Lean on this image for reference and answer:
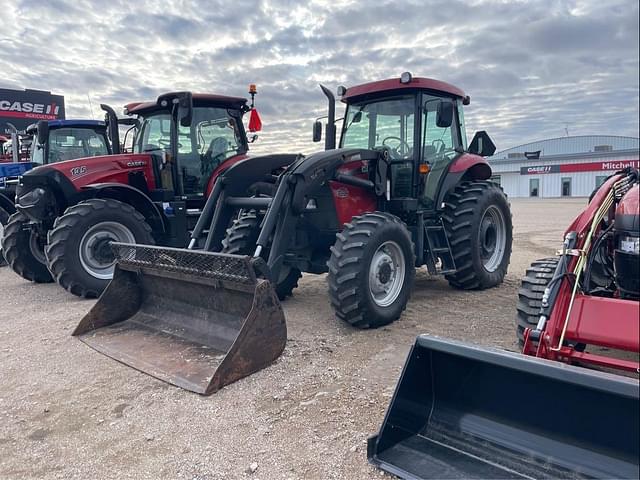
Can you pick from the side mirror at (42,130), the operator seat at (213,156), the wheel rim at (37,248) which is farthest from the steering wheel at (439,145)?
the side mirror at (42,130)

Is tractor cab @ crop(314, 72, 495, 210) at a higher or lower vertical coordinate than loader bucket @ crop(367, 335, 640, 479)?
higher

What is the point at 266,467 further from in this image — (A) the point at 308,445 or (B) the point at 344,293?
(B) the point at 344,293

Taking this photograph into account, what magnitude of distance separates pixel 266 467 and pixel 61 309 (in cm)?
428

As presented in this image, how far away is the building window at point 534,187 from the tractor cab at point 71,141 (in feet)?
125

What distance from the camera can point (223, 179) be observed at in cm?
531

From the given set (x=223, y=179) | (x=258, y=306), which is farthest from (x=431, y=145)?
(x=258, y=306)

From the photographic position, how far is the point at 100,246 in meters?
6.48

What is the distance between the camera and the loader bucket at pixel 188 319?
3.63m

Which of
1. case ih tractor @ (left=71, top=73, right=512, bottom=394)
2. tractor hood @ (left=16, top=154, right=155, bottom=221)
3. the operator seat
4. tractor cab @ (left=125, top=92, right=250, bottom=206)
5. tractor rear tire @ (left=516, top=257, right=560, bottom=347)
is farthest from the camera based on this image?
the operator seat

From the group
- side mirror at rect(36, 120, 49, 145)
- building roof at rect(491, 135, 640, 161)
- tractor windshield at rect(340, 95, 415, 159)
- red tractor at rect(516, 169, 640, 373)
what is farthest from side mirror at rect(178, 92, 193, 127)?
building roof at rect(491, 135, 640, 161)

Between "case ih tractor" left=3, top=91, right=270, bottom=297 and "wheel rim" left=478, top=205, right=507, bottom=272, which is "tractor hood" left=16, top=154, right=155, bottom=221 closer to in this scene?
"case ih tractor" left=3, top=91, right=270, bottom=297

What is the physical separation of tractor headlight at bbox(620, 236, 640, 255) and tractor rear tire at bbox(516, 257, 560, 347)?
724 mm

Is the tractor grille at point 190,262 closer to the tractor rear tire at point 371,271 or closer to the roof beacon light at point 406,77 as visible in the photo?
the tractor rear tire at point 371,271

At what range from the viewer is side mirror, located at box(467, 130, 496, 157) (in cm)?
682
